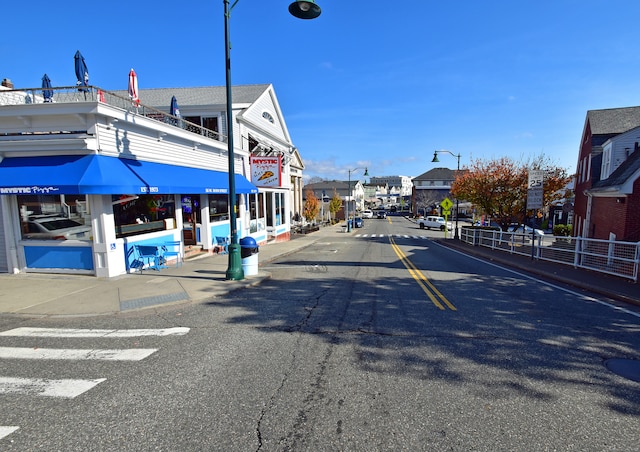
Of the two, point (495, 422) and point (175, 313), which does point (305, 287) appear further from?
point (495, 422)

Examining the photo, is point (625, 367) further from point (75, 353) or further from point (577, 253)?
point (577, 253)

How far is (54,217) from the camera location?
29.9ft

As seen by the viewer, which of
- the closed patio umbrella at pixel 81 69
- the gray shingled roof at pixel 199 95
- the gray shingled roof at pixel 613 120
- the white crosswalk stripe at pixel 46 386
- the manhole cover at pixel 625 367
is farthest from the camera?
the gray shingled roof at pixel 613 120

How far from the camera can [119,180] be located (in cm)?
831

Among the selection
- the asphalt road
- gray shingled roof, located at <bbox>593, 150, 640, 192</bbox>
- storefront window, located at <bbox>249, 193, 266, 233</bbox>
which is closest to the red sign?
storefront window, located at <bbox>249, 193, 266, 233</bbox>

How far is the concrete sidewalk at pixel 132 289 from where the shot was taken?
6531 millimetres

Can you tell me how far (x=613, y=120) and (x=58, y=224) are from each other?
27.3 metres

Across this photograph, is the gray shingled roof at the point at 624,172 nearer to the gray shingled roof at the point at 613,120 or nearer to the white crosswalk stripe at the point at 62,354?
the gray shingled roof at the point at 613,120

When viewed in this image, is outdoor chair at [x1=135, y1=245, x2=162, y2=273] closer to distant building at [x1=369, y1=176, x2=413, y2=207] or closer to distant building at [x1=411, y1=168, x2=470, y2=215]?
distant building at [x1=411, y1=168, x2=470, y2=215]

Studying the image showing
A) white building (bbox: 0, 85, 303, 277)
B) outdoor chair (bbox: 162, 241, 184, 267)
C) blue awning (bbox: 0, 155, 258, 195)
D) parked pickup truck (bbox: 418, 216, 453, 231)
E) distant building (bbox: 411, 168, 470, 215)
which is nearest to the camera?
blue awning (bbox: 0, 155, 258, 195)

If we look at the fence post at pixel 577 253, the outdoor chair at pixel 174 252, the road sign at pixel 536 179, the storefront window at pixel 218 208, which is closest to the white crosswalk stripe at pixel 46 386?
the outdoor chair at pixel 174 252

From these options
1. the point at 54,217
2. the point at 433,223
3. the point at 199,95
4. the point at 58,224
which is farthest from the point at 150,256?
the point at 433,223

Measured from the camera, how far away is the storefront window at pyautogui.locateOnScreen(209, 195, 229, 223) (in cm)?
1435

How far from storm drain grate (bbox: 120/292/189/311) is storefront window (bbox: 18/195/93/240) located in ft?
11.7
